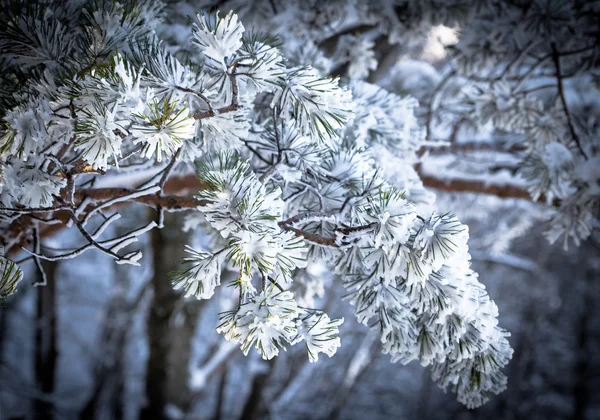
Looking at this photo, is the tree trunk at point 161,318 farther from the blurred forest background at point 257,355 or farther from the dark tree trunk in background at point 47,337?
the dark tree trunk in background at point 47,337

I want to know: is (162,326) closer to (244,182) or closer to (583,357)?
(244,182)

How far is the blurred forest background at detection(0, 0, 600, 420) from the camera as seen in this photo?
125 inches

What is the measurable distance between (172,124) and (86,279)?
27.7 ft

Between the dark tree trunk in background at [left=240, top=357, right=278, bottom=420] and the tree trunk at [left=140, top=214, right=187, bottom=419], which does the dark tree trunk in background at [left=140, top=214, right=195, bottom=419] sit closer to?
the tree trunk at [left=140, top=214, right=187, bottom=419]

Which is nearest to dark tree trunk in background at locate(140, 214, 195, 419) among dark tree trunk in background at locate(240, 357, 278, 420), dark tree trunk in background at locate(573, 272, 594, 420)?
dark tree trunk in background at locate(240, 357, 278, 420)

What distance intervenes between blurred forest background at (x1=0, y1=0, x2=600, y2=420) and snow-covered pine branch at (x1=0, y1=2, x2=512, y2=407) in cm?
37

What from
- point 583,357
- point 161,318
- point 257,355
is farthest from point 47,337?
point 583,357

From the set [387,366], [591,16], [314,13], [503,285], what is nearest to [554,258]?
[503,285]

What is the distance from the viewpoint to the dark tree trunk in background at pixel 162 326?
310 cm

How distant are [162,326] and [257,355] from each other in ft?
4.93

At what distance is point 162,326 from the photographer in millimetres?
3166

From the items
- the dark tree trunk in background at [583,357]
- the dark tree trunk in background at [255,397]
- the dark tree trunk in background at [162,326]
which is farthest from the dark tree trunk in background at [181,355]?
the dark tree trunk in background at [583,357]

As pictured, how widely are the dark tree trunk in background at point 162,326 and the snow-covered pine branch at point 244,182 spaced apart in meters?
2.16

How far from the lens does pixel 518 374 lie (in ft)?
20.0
